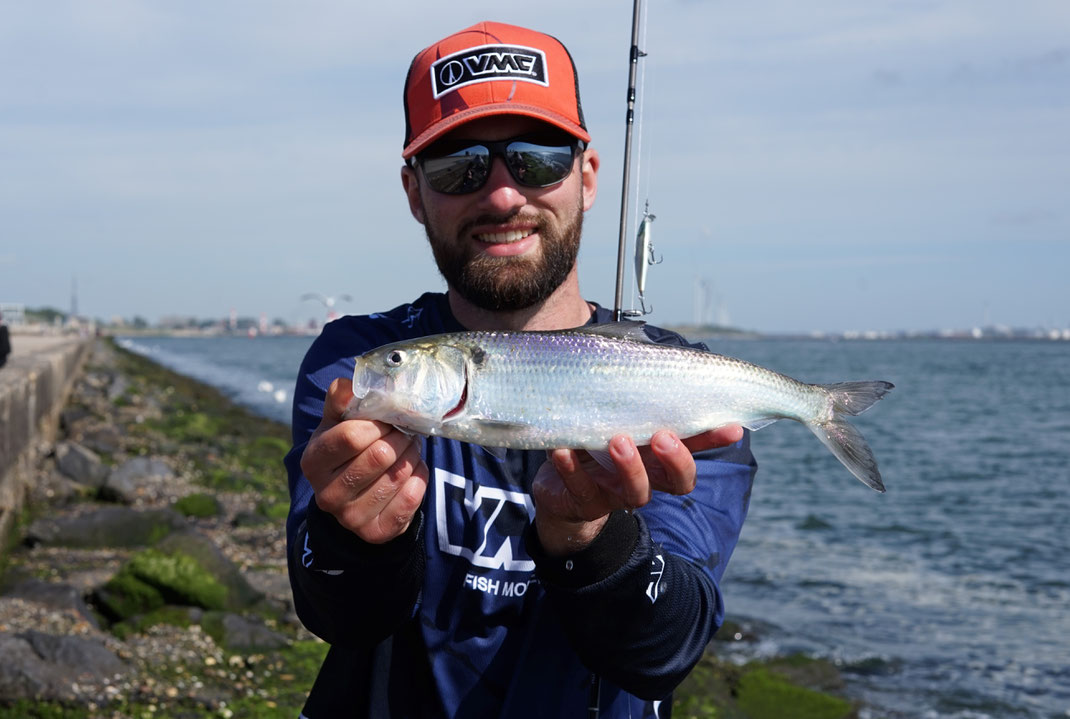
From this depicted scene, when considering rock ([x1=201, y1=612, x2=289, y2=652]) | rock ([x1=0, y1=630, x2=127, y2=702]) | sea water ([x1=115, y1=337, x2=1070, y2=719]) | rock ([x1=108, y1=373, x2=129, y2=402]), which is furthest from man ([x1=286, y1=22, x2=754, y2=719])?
rock ([x1=108, y1=373, x2=129, y2=402])

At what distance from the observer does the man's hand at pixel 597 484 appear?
304cm

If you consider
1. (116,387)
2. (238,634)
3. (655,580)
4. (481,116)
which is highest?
(481,116)

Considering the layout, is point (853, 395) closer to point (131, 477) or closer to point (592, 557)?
point (592, 557)

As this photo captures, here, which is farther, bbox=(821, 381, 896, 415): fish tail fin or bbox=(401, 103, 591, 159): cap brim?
bbox=(401, 103, 591, 159): cap brim

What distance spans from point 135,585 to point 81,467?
7.34 m

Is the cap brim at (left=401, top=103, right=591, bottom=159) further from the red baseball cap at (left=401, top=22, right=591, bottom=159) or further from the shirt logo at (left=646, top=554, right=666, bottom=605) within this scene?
the shirt logo at (left=646, top=554, right=666, bottom=605)

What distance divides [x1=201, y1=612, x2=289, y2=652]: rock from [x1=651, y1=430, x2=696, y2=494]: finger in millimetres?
5935

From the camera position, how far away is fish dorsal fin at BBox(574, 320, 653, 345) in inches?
135

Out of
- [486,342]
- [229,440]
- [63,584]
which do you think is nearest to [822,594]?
[63,584]

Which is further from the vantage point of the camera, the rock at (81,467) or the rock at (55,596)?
the rock at (81,467)

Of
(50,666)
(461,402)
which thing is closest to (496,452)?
(461,402)

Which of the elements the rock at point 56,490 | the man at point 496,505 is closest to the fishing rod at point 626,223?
the man at point 496,505

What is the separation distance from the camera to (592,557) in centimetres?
319

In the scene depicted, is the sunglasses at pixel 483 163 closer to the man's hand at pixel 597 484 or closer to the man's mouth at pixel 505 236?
the man's mouth at pixel 505 236
